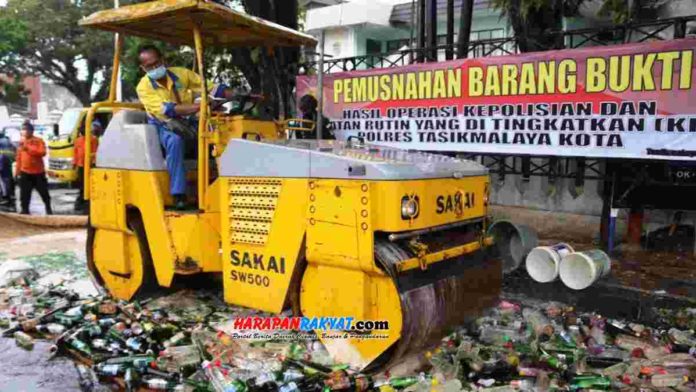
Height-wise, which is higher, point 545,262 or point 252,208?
point 252,208

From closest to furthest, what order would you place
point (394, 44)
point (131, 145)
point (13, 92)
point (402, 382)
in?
point (402, 382), point (131, 145), point (394, 44), point (13, 92)

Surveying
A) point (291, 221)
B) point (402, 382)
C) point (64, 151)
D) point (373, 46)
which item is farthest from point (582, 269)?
point (373, 46)

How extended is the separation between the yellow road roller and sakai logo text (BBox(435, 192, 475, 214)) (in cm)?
2

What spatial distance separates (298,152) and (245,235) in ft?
2.69

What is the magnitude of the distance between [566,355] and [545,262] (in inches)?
81.6

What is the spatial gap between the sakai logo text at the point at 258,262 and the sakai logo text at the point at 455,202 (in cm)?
113

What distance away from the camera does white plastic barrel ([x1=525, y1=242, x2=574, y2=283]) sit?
6.05 metres

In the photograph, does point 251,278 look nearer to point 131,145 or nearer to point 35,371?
point 35,371

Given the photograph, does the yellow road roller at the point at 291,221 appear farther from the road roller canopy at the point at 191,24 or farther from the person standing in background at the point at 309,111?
the person standing in background at the point at 309,111

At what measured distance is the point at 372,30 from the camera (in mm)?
20828

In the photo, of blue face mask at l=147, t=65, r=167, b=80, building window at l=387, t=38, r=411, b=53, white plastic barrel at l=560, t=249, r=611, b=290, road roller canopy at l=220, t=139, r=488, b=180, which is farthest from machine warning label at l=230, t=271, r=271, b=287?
building window at l=387, t=38, r=411, b=53

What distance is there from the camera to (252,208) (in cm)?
439

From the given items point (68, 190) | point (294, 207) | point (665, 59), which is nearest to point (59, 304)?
point (294, 207)

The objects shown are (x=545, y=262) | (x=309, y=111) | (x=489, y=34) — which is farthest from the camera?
(x=489, y=34)
